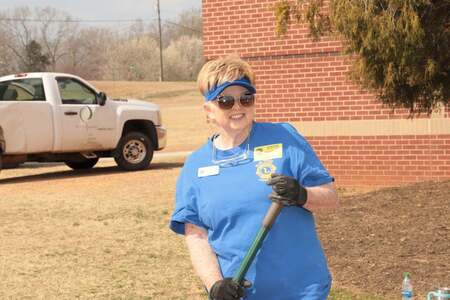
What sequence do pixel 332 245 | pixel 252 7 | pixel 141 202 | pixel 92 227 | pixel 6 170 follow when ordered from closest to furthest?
pixel 332 245 → pixel 92 227 → pixel 141 202 → pixel 252 7 → pixel 6 170

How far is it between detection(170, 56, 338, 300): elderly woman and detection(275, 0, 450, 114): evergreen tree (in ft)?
14.2

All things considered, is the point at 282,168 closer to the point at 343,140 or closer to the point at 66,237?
the point at 66,237

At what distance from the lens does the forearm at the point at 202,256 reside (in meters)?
3.20

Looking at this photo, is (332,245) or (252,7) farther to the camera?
(252,7)

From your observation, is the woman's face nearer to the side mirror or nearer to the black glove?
the black glove

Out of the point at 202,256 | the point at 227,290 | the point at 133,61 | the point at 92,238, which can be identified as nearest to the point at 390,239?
the point at 92,238

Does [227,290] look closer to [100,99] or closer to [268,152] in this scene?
[268,152]

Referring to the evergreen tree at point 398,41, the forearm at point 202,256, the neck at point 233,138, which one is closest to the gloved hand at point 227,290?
the forearm at point 202,256

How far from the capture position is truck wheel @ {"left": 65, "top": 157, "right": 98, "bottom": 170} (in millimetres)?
Result: 16750

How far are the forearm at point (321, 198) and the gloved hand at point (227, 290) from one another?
1.34 feet

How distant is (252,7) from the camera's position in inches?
496

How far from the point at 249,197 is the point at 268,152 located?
0.64ft

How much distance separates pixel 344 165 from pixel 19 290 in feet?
21.0

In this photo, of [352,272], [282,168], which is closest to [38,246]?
[352,272]
